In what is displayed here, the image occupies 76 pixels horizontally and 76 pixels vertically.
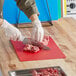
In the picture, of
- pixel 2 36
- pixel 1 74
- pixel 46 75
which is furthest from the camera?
pixel 2 36

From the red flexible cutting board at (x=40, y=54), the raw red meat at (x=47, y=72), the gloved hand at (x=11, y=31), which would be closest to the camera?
the raw red meat at (x=47, y=72)

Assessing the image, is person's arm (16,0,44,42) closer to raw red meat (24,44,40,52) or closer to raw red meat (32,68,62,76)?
raw red meat (24,44,40,52)

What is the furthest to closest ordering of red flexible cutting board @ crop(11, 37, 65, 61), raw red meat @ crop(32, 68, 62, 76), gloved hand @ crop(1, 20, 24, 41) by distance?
gloved hand @ crop(1, 20, 24, 41) → red flexible cutting board @ crop(11, 37, 65, 61) → raw red meat @ crop(32, 68, 62, 76)

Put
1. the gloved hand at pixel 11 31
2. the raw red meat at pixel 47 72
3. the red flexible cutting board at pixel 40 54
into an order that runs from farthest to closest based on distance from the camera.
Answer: the gloved hand at pixel 11 31, the red flexible cutting board at pixel 40 54, the raw red meat at pixel 47 72

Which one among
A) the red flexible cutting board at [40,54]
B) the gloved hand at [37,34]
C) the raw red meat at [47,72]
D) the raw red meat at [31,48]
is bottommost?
the red flexible cutting board at [40,54]

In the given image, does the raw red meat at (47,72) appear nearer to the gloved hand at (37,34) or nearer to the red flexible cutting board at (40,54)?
the red flexible cutting board at (40,54)

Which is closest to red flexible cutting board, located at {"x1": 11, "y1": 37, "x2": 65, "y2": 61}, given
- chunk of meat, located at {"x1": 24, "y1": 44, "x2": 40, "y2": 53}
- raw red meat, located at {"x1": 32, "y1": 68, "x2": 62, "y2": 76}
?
chunk of meat, located at {"x1": 24, "y1": 44, "x2": 40, "y2": 53}

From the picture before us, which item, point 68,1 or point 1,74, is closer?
point 1,74

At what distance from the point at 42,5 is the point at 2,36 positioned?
22.6 inches

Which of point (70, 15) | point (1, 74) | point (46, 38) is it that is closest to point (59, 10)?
point (70, 15)

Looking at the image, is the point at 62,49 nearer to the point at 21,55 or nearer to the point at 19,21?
the point at 21,55

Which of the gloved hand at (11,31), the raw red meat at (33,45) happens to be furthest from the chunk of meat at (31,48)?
the gloved hand at (11,31)

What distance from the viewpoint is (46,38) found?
2.01 m

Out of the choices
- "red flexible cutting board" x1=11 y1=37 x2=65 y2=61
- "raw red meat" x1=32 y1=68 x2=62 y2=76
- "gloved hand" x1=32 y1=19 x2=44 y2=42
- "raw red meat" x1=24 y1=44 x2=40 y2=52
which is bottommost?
"red flexible cutting board" x1=11 y1=37 x2=65 y2=61
